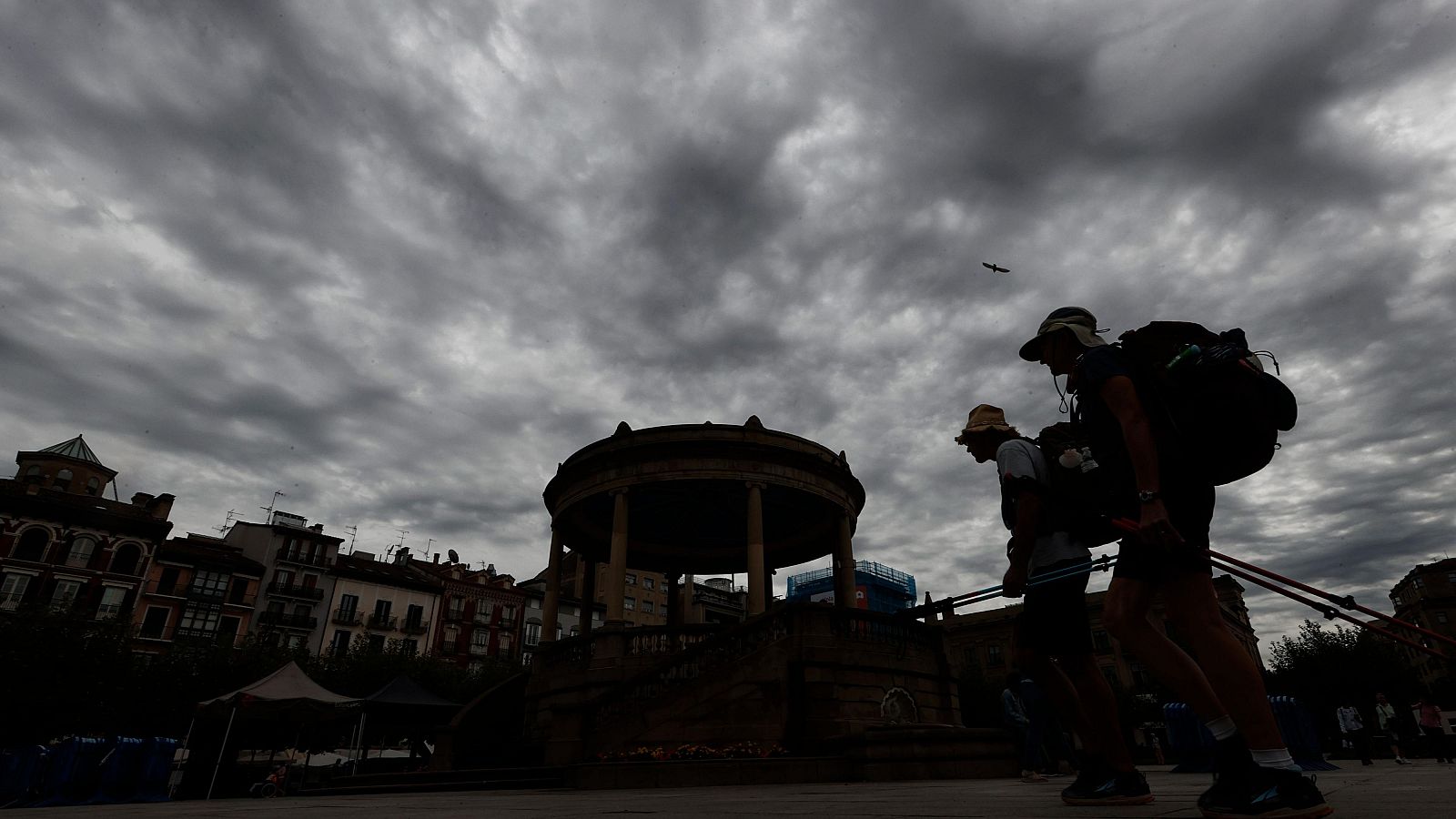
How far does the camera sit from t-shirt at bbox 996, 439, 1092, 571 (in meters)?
4.25

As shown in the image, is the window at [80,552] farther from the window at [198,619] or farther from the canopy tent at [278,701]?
→ the canopy tent at [278,701]

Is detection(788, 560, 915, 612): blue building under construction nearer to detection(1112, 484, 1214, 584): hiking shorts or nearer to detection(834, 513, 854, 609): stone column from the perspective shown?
detection(834, 513, 854, 609): stone column

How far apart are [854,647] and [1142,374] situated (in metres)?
12.2

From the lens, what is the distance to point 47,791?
13.6m

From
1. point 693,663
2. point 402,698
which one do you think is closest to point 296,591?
point 402,698

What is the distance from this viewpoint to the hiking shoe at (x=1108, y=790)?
11.3ft

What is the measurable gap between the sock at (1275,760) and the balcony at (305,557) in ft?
204

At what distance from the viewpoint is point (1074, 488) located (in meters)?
4.24

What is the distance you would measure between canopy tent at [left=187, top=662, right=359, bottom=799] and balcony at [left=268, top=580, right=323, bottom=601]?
3871cm

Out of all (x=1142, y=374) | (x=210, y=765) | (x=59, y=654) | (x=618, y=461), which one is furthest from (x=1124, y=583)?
(x=59, y=654)

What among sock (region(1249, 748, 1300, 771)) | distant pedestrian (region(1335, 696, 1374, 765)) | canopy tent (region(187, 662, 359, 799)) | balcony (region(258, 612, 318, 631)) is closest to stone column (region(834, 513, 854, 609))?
distant pedestrian (region(1335, 696, 1374, 765))

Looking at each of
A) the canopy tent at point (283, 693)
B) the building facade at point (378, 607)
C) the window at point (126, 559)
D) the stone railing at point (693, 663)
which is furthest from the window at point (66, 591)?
the stone railing at point (693, 663)

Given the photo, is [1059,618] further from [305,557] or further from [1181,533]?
[305,557]

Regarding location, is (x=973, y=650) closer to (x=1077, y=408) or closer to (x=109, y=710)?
(x=109, y=710)
